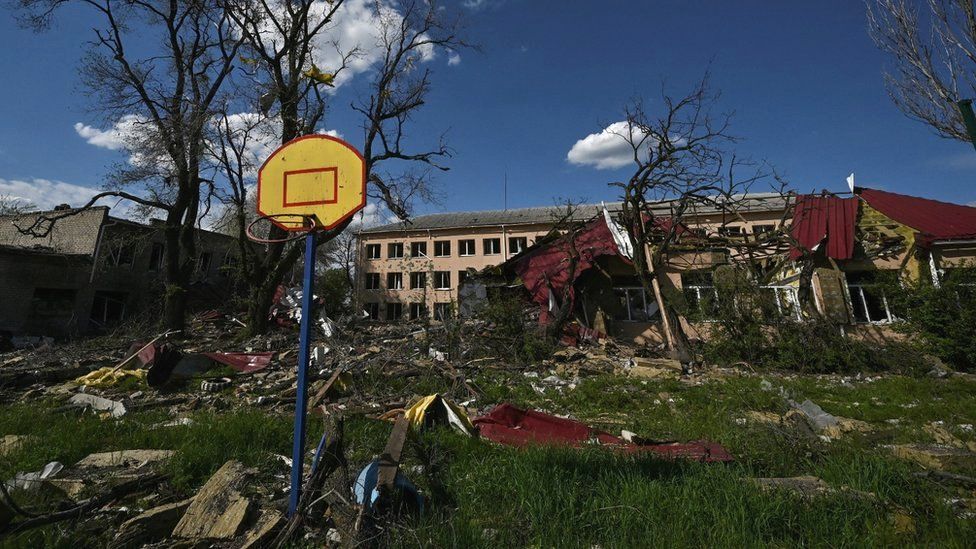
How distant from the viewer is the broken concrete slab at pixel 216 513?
2328 millimetres

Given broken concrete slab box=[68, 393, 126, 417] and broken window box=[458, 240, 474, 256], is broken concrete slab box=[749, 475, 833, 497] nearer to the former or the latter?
broken concrete slab box=[68, 393, 126, 417]

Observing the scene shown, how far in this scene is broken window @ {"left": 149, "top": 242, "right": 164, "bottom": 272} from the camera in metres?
21.8

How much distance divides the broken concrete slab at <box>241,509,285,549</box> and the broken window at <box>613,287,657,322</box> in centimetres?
1293

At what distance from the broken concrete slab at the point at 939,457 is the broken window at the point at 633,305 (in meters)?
10.4

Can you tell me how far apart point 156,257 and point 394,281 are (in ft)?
48.4

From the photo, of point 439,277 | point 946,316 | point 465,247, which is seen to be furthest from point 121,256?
point 946,316

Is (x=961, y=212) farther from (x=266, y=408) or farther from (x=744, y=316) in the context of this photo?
(x=266, y=408)

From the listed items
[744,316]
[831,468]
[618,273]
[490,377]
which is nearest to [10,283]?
[490,377]

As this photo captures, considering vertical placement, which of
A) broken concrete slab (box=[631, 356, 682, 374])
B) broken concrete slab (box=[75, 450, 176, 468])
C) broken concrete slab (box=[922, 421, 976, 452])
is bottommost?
broken concrete slab (box=[922, 421, 976, 452])

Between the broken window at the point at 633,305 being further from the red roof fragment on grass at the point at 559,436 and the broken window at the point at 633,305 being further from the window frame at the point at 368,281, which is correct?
the window frame at the point at 368,281

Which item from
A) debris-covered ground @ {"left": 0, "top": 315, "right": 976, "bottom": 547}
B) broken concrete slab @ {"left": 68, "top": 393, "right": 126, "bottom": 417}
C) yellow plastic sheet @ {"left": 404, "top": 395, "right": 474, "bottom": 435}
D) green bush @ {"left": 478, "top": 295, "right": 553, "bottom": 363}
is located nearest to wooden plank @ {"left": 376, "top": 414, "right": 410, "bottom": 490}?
debris-covered ground @ {"left": 0, "top": 315, "right": 976, "bottom": 547}

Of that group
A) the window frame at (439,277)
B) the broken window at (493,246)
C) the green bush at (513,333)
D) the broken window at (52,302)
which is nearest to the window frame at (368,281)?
the window frame at (439,277)

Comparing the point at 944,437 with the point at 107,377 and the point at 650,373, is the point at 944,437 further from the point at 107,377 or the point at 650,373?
the point at 107,377

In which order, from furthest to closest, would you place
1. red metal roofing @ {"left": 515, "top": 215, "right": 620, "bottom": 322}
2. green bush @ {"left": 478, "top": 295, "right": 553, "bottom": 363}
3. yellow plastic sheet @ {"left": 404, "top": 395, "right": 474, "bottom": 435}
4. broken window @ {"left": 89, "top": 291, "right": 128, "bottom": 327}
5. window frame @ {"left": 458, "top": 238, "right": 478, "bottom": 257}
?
window frame @ {"left": 458, "top": 238, "right": 478, "bottom": 257}
broken window @ {"left": 89, "top": 291, "right": 128, "bottom": 327}
red metal roofing @ {"left": 515, "top": 215, "right": 620, "bottom": 322}
green bush @ {"left": 478, "top": 295, "right": 553, "bottom": 363}
yellow plastic sheet @ {"left": 404, "top": 395, "right": 474, "bottom": 435}
